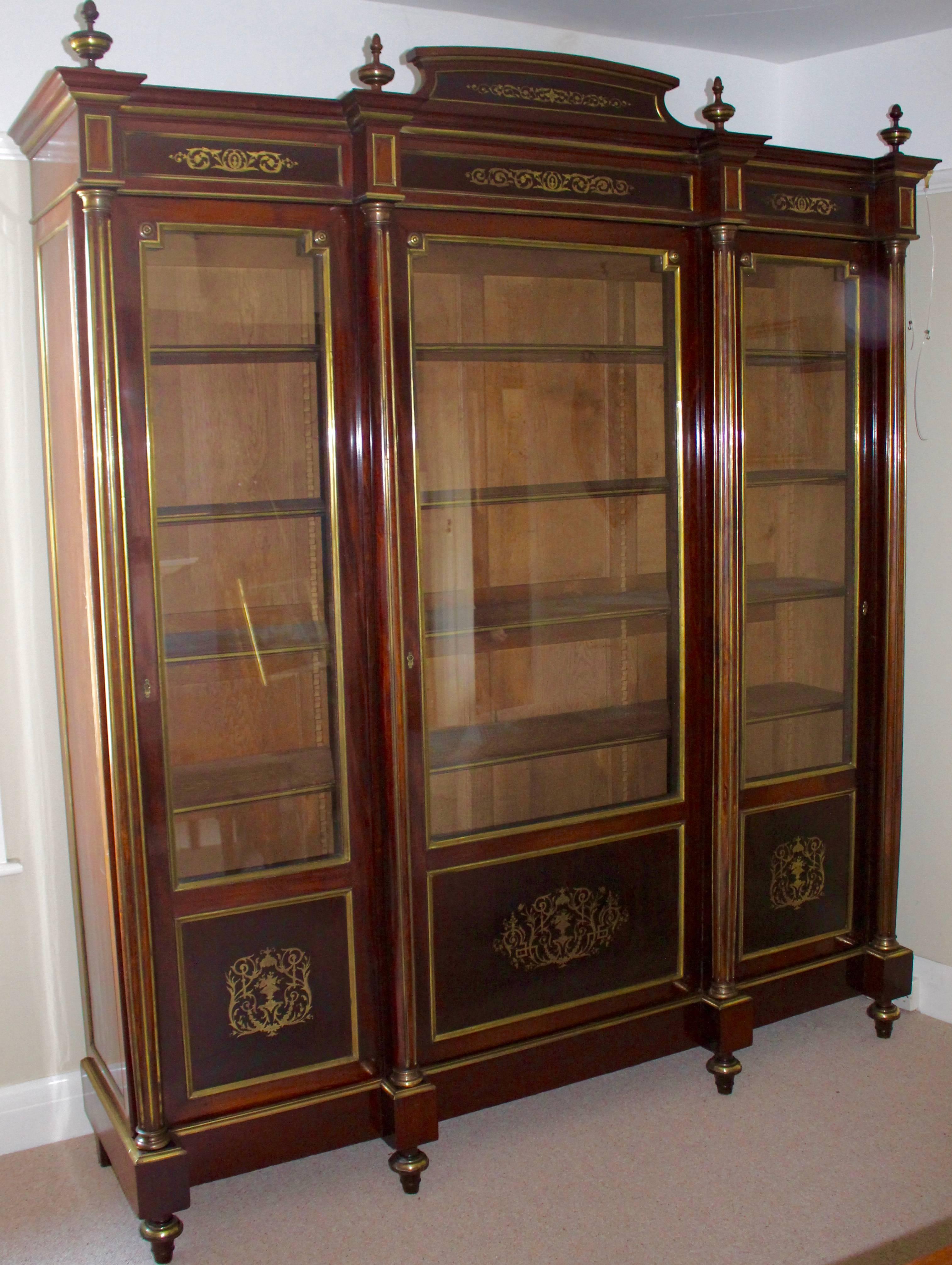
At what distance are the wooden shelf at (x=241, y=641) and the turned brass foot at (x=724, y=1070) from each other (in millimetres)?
1518

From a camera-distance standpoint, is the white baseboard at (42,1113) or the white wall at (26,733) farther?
the white baseboard at (42,1113)

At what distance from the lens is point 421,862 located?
273 cm

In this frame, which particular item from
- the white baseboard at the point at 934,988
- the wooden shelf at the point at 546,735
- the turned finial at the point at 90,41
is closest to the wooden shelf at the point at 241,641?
the wooden shelf at the point at 546,735

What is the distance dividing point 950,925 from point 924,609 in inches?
37.2

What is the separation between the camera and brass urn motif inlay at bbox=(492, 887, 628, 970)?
2869mm

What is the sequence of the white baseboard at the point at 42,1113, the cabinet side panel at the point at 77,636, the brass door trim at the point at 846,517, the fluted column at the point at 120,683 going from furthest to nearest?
1. the brass door trim at the point at 846,517
2. the white baseboard at the point at 42,1113
3. the cabinet side panel at the point at 77,636
4. the fluted column at the point at 120,683

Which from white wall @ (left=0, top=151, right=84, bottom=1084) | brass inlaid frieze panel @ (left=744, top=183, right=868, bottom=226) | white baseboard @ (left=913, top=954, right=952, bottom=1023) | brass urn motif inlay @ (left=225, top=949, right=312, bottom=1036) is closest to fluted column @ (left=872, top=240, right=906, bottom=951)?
brass inlaid frieze panel @ (left=744, top=183, right=868, bottom=226)

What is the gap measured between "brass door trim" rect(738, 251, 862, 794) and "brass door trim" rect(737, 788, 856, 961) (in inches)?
1.6

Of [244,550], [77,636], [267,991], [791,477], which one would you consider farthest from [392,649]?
[791,477]

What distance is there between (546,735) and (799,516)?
0.96 meters

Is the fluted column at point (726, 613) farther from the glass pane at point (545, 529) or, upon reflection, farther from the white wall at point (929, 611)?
the white wall at point (929, 611)

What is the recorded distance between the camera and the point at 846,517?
3.26 meters

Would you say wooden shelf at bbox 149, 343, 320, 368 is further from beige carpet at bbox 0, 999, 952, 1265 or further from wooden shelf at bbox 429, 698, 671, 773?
beige carpet at bbox 0, 999, 952, 1265

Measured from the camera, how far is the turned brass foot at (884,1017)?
3318 mm
